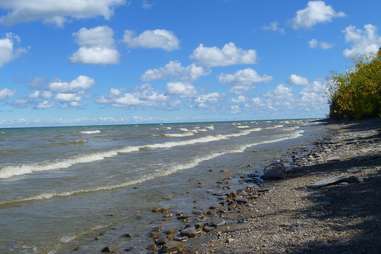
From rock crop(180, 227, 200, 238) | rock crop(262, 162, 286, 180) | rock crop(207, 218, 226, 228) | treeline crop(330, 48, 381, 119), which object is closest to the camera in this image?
rock crop(180, 227, 200, 238)

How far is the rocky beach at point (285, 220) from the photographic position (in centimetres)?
898

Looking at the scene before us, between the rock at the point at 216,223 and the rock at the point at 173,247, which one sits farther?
the rock at the point at 216,223

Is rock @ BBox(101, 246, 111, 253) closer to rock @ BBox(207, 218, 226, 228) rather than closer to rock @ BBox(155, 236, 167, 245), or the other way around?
rock @ BBox(155, 236, 167, 245)

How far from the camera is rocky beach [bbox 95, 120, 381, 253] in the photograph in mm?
8984

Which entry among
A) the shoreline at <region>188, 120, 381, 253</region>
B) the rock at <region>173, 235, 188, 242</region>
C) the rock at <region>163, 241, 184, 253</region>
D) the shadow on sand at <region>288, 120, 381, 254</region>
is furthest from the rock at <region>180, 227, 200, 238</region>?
the shadow on sand at <region>288, 120, 381, 254</region>

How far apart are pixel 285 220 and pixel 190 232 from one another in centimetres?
210

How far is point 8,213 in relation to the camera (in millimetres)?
15031

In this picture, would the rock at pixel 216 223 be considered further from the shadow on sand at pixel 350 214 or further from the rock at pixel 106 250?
the rock at pixel 106 250

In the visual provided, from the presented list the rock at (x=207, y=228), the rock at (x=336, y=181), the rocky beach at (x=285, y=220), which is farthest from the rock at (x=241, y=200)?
the rock at (x=207, y=228)

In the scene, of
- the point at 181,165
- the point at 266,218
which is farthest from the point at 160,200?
the point at 181,165

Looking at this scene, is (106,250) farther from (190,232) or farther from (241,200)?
(241,200)

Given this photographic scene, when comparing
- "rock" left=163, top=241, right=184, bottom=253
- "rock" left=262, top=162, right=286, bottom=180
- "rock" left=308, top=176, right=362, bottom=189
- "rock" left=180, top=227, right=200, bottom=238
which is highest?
"rock" left=308, top=176, right=362, bottom=189

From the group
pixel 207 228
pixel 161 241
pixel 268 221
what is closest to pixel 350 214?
pixel 268 221

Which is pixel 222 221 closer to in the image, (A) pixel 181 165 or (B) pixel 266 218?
(B) pixel 266 218
